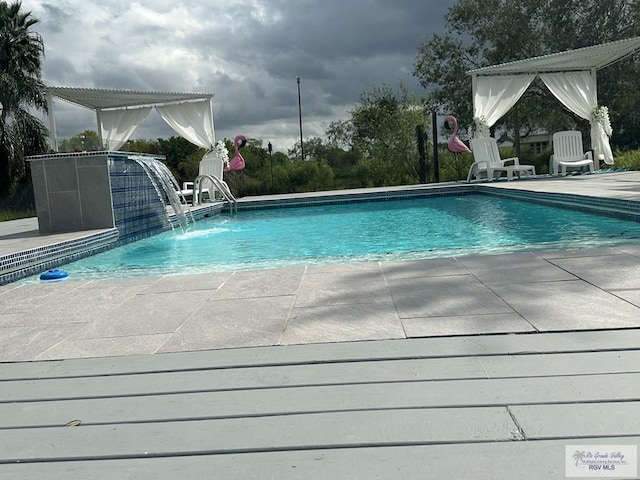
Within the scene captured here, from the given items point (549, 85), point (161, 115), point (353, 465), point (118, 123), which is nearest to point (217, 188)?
point (161, 115)

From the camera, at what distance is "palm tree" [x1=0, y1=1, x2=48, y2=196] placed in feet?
49.4

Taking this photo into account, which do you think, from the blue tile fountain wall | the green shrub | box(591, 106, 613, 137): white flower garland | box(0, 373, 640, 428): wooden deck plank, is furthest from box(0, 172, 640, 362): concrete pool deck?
the green shrub

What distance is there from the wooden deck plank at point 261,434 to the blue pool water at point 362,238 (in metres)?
2.70

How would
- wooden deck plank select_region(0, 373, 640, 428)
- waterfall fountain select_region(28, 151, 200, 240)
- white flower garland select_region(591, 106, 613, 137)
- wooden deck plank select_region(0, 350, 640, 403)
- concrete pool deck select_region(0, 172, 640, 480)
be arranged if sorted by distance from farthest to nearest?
white flower garland select_region(591, 106, 613, 137), waterfall fountain select_region(28, 151, 200, 240), wooden deck plank select_region(0, 350, 640, 403), wooden deck plank select_region(0, 373, 640, 428), concrete pool deck select_region(0, 172, 640, 480)

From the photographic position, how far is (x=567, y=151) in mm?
12367

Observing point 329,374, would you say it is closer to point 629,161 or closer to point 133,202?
point 133,202

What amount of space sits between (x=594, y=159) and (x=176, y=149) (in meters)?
20.9

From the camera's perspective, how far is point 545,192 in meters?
7.82

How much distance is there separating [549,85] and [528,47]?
4752 millimetres

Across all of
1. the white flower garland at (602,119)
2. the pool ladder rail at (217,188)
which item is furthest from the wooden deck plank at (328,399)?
the white flower garland at (602,119)

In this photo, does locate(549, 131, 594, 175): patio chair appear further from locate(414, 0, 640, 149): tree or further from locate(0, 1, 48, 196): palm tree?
locate(0, 1, 48, 196): palm tree

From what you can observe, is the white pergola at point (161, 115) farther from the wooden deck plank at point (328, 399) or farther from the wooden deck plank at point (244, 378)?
the wooden deck plank at point (328, 399)

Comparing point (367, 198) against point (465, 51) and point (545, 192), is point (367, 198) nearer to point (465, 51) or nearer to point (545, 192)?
point (545, 192)

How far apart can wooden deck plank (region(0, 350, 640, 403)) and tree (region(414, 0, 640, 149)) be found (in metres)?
16.8
